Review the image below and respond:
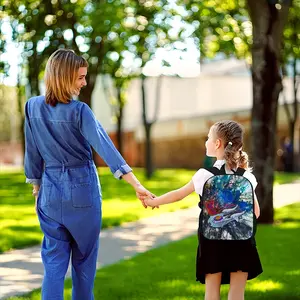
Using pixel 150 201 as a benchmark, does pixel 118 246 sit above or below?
below

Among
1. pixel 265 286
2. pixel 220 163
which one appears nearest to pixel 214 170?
pixel 220 163

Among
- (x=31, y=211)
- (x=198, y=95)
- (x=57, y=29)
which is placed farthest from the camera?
(x=198, y=95)

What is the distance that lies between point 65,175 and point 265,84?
743cm

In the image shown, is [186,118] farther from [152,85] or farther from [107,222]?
[107,222]

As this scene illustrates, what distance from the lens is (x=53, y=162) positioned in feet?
14.2

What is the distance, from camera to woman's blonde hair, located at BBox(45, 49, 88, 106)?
4215mm

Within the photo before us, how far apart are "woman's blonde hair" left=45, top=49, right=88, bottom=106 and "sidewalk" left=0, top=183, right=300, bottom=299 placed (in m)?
2.38

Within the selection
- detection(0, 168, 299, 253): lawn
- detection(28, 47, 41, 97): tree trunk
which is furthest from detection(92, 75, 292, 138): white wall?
detection(0, 168, 299, 253): lawn

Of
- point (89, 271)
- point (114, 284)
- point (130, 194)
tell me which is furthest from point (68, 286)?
point (130, 194)

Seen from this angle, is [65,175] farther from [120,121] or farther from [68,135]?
[120,121]

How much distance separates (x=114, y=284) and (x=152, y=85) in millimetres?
47061

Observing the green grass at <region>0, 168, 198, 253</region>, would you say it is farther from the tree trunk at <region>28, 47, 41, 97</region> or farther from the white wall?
the white wall

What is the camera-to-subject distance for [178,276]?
6.86 meters

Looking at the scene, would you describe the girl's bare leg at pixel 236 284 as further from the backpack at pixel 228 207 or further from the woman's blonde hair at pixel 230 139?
the woman's blonde hair at pixel 230 139
